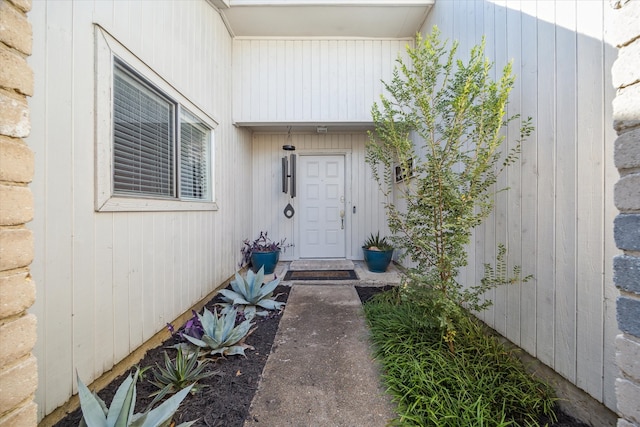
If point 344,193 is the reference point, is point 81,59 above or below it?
above

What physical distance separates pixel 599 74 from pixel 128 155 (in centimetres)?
265

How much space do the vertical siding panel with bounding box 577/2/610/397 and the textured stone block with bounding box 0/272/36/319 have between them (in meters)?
2.05

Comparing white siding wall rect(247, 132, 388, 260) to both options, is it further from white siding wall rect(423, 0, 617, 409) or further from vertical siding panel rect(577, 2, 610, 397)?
vertical siding panel rect(577, 2, 610, 397)

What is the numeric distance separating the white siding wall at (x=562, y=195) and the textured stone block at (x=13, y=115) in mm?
Answer: 2061

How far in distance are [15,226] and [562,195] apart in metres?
2.14

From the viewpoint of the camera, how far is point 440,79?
101 inches

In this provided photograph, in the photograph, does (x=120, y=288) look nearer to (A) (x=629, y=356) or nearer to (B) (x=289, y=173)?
(A) (x=629, y=356)

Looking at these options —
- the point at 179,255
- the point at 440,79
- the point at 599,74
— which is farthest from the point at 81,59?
the point at 440,79

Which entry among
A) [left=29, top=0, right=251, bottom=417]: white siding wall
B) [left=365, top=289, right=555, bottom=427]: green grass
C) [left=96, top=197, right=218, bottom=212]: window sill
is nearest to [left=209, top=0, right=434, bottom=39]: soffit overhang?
[left=29, top=0, right=251, bottom=417]: white siding wall

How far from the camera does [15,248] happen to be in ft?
1.91

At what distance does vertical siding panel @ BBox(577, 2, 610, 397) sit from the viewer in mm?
1125

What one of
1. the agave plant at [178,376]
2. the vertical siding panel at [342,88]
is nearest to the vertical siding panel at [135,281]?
the agave plant at [178,376]

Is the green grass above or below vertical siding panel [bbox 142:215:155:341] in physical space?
below

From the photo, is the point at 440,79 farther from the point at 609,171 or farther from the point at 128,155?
the point at 128,155
